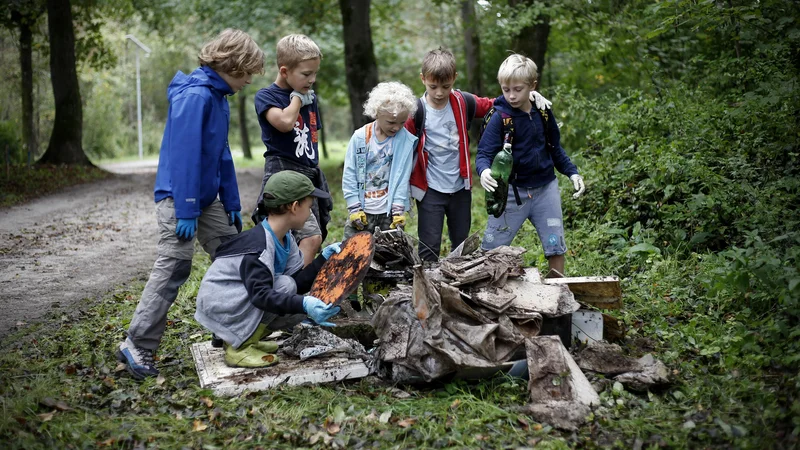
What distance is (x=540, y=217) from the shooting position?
5.13 meters

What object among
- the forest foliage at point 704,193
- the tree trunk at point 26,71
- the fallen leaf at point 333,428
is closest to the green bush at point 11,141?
the tree trunk at point 26,71

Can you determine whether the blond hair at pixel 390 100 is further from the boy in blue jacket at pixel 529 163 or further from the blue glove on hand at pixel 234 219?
the blue glove on hand at pixel 234 219

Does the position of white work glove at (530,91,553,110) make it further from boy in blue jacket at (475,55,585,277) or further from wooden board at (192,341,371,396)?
wooden board at (192,341,371,396)

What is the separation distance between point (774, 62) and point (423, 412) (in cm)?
498

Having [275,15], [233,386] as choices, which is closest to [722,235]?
[233,386]

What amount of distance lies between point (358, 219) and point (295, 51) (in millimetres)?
1314

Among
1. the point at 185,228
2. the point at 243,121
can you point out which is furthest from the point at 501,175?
the point at 243,121

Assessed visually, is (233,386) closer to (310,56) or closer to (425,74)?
(310,56)

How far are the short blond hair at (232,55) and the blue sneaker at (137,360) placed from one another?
194 centimetres

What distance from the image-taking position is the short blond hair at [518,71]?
4883 mm

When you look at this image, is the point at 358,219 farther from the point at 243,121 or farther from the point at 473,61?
the point at 243,121

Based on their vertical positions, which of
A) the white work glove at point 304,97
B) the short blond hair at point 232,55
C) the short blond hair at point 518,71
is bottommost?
the white work glove at point 304,97

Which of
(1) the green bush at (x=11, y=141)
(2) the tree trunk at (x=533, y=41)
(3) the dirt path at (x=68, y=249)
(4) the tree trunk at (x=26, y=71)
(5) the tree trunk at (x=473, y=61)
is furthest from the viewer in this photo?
(1) the green bush at (x=11, y=141)

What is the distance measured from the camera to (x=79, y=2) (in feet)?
64.4
